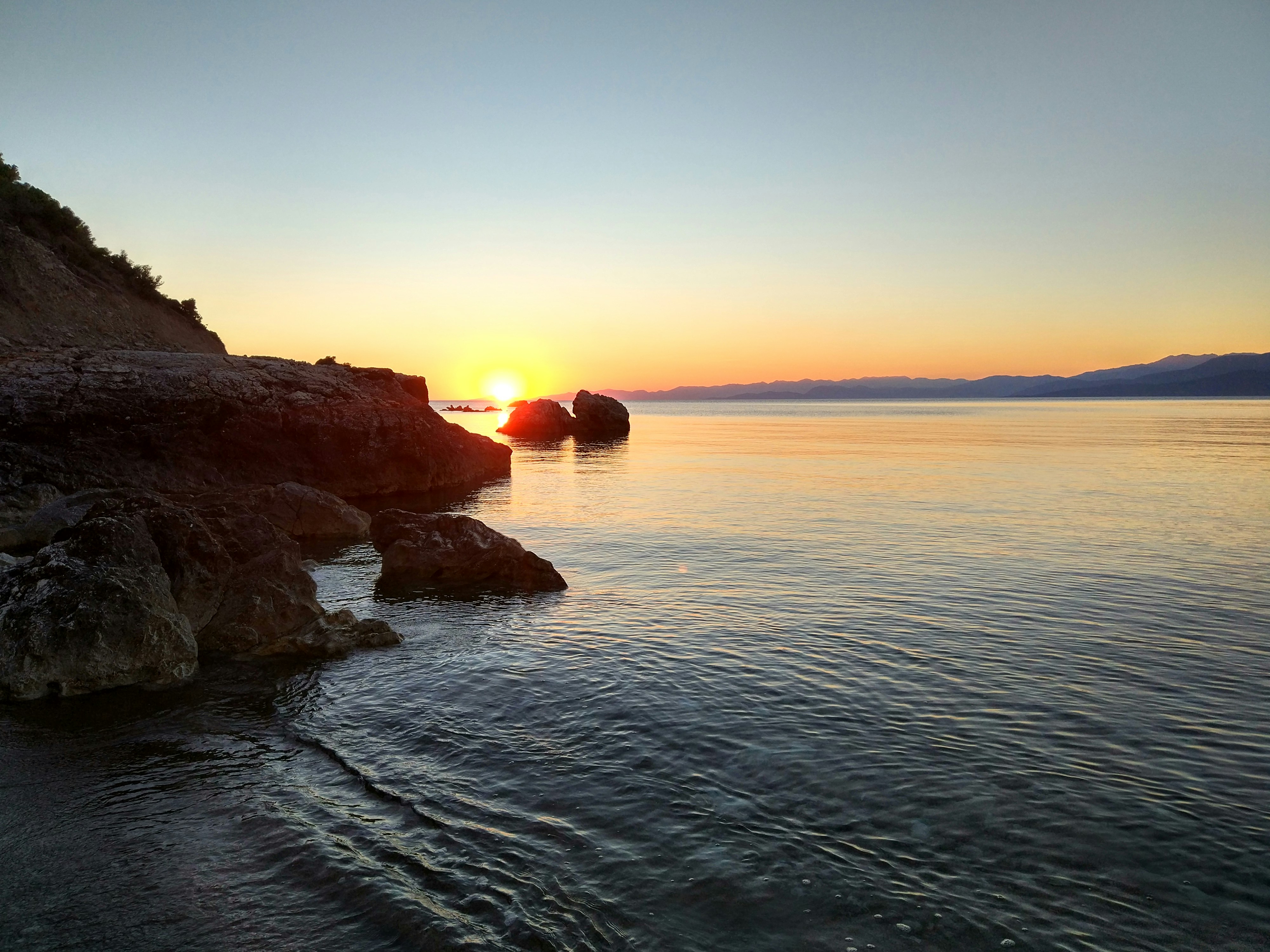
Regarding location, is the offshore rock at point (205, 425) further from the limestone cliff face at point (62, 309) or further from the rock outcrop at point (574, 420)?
the rock outcrop at point (574, 420)

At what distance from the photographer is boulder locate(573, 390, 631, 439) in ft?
319

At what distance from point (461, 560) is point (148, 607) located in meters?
8.29

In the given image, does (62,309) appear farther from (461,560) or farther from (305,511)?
(461,560)

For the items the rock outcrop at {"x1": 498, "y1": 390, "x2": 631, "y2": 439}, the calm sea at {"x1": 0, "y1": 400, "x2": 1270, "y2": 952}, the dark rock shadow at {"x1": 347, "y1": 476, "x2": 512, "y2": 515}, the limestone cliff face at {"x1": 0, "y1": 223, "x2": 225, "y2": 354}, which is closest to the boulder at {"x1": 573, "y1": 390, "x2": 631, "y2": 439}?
the rock outcrop at {"x1": 498, "y1": 390, "x2": 631, "y2": 439}

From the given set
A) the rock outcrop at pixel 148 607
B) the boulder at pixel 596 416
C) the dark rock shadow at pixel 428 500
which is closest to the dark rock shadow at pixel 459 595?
the rock outcrop at pixel 148 607

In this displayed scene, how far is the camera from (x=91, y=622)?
39.0 ft

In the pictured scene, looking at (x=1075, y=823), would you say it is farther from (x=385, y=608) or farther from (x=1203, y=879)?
(x=385, y=608)

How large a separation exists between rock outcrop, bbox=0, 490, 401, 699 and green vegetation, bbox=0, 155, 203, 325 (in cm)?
4020

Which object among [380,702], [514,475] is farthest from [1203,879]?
[514,475]

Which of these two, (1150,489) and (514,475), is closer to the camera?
(1150,489)

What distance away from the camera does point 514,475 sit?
1924 inches

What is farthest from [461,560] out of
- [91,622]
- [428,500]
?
[428,500]

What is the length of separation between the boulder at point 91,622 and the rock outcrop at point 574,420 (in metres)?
79.6

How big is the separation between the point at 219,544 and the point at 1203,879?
1659 centimetres
